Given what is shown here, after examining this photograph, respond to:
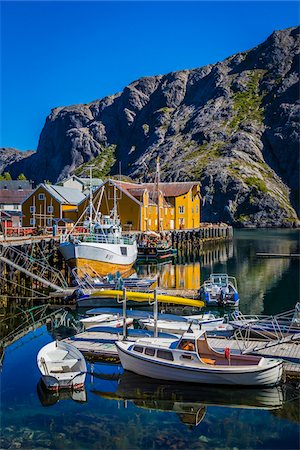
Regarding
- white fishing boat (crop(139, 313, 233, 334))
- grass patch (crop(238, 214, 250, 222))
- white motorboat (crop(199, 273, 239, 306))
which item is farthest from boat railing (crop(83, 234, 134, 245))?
grass patch (crop(238, 214, 250, 222))

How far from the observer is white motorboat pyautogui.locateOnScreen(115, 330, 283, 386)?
1962 centimetres

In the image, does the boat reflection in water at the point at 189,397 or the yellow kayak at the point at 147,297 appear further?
the yellow kayak at the point at 147,297

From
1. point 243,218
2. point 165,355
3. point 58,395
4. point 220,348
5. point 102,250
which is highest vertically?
→ point 243,218

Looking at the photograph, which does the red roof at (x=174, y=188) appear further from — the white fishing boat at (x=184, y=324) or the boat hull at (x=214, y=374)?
the boat hull at (x=214, y=374)

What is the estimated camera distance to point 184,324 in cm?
2669

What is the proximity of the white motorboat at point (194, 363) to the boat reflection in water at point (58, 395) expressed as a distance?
274 cm

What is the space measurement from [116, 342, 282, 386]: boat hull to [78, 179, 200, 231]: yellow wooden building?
4790cm

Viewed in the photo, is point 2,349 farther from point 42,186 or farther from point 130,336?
point 42,186

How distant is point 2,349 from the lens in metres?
25.3

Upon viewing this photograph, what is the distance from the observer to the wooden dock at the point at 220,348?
70.4 ft

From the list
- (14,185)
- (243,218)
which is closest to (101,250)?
(14,185)

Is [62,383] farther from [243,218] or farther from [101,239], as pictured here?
[243,218]

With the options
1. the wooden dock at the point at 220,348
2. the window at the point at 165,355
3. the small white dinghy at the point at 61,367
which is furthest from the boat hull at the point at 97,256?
the window at the point at 165,355

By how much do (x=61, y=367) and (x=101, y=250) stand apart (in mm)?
27208
